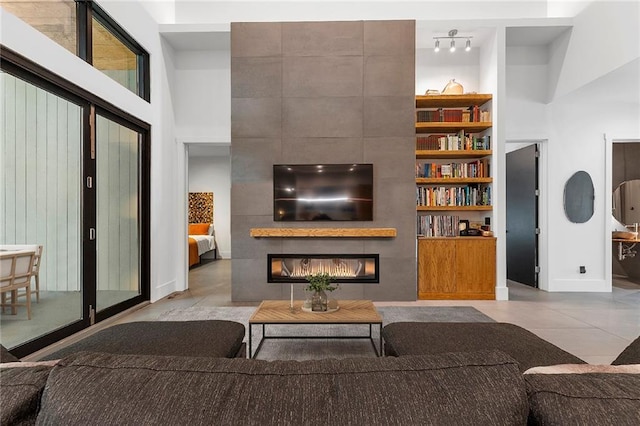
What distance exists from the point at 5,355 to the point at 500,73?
212 inches

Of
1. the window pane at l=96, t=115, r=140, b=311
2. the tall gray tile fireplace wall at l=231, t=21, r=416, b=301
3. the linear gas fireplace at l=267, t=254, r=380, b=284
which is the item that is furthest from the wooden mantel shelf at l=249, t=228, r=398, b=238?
the window pane at l=96, t=115, r=140, b=311

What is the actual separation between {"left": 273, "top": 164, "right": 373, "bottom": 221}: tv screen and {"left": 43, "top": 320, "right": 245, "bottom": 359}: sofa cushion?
2.53m

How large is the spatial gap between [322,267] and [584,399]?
4.03 metres

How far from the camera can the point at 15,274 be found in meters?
2.79

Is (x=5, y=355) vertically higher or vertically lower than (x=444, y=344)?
higher

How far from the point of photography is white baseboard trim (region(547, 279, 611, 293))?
5.20 metres

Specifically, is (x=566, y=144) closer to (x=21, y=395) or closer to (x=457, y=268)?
(x=457, y=268)

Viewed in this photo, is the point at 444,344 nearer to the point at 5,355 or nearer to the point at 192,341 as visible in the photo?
the point at 192,341

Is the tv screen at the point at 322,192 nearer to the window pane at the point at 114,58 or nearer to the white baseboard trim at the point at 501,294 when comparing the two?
the white baseboard trim at the point at 501,294

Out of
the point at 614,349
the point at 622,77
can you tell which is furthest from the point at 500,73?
the point at 614,349

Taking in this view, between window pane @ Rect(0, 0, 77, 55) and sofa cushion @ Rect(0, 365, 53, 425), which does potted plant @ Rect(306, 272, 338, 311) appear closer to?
sofa cushion @ Rect(0, 365, 53, 425)

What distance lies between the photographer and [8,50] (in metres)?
2.58

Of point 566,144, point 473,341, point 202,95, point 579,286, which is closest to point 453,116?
point 566,144

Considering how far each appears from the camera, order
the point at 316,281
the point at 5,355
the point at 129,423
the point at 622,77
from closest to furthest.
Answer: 1. the point at 129,423
2. the point at 5,355
3. the point at 316,281
4. the point at 622,77
